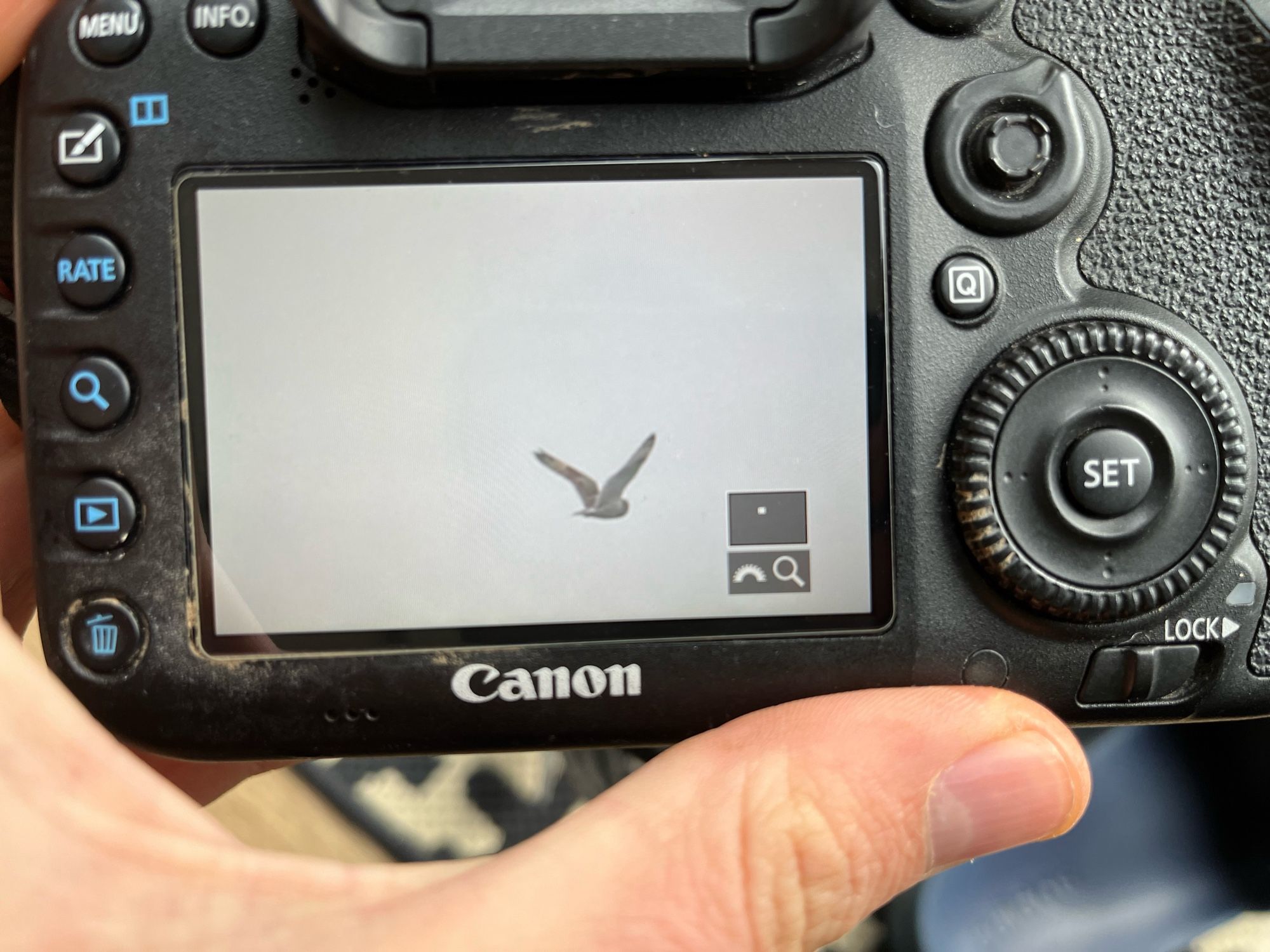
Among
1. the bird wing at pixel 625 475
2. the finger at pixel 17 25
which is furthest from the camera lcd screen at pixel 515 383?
the finger at pixel 17 25

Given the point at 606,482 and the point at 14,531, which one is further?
the point at 14,531

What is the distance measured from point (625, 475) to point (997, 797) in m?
0.21

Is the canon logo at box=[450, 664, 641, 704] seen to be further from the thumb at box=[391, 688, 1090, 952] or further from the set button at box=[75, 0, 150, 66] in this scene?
the set button at box=[75, 0, 150, 66]

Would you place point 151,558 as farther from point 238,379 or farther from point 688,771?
point 688,771

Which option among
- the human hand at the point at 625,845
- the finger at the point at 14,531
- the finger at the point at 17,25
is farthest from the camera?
the finger at the point at 14,531

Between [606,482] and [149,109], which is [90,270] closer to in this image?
[149,109]

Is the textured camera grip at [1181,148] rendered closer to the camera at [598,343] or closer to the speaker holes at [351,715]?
the camera at [598,343]

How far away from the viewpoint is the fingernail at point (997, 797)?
41 centimetres

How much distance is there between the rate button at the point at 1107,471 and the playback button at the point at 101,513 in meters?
0.43

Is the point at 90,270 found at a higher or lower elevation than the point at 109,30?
lower

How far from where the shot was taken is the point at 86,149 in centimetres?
44

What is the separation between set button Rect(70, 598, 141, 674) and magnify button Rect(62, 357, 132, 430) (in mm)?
84

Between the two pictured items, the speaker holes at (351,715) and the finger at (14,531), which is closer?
the speaker holes at (351,715)

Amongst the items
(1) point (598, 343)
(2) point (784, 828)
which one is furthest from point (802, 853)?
(1) point (598, 343)
